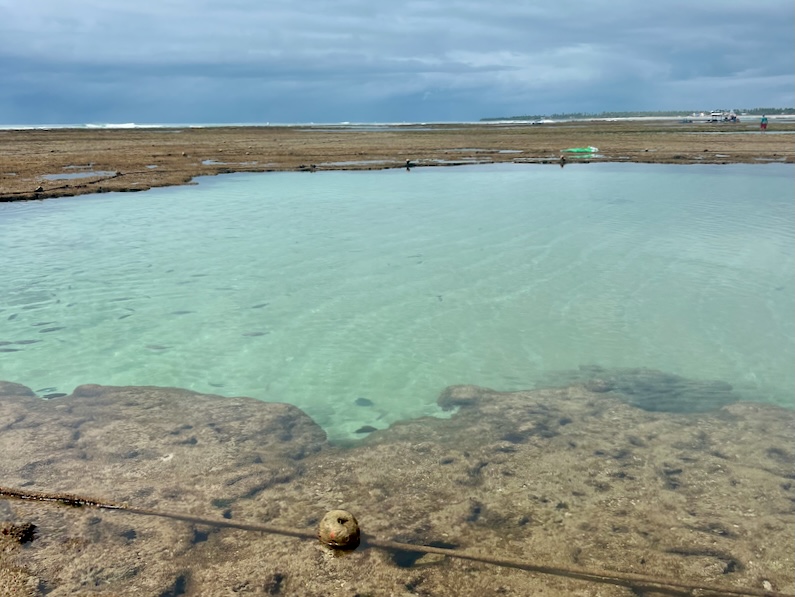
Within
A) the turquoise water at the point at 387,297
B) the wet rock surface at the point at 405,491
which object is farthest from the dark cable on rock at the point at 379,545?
the turquoise water at the point at 387,297

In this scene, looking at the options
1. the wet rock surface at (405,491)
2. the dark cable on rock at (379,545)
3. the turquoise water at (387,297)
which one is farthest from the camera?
the turquoise water at (387,297)

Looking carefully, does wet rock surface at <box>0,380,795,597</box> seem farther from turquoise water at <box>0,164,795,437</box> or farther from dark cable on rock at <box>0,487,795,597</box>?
turquoise water at <box>0,164,795,437</box>

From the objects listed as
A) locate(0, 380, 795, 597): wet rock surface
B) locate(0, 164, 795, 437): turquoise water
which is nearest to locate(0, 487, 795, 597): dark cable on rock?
locate(0, 380, 795, 597): wet rock surface

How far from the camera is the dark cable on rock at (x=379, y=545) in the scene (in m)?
4.74

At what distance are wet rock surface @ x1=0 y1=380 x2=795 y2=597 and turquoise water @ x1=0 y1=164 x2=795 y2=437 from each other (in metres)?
0.82

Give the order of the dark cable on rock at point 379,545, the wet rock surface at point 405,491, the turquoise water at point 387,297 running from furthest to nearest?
the turquoise water at point 387,297, the wet rock surface at point 405,491, the dark cable on rock at point 379,545

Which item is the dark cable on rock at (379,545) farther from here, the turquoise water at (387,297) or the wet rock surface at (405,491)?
the turquoise water at (387,297)

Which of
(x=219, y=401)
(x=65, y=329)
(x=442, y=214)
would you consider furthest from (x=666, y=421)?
(x=442, y=214)

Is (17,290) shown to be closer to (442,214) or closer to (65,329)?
(65,329)

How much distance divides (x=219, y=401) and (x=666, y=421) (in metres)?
5.77

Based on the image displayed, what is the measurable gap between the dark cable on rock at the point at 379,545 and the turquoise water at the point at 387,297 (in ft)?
7.29

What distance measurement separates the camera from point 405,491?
241 inches

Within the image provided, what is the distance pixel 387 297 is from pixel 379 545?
24.8 feet

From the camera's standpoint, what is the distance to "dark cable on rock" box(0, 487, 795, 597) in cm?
474
